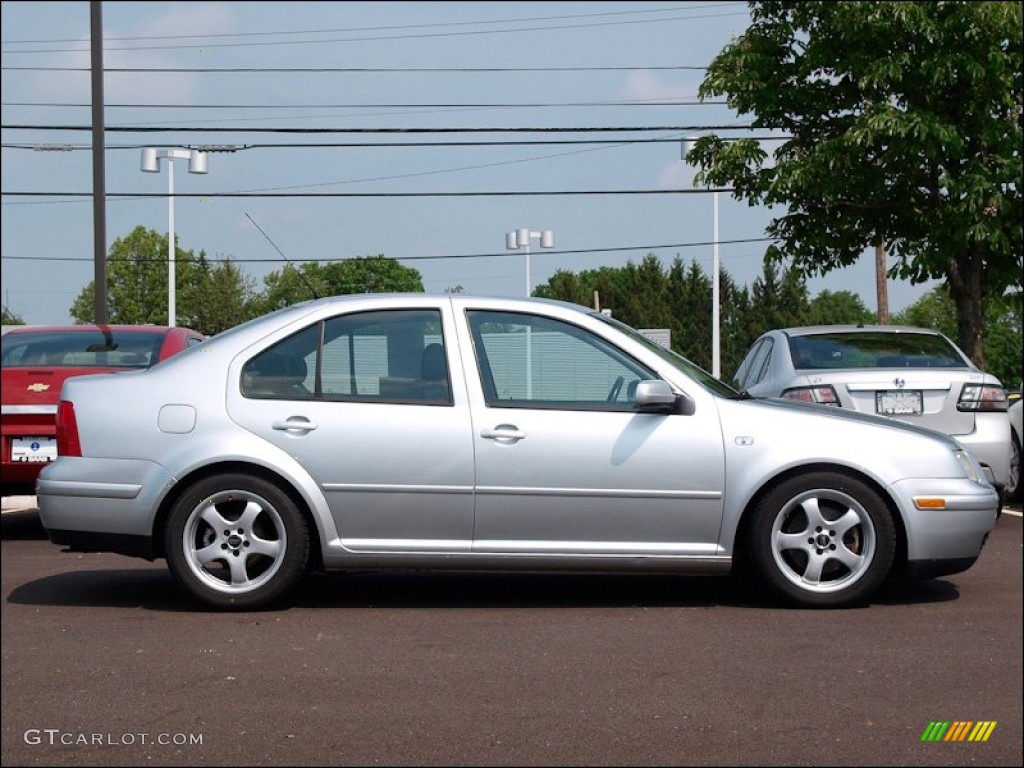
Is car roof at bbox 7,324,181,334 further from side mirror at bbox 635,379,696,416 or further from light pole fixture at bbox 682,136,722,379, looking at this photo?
light pole fixture at bbox 682,136,722,379

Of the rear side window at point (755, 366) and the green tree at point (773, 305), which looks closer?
the rear side window at point (755, 366)

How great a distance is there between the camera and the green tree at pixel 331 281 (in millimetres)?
6941

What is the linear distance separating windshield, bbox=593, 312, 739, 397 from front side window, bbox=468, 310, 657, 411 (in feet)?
0.61

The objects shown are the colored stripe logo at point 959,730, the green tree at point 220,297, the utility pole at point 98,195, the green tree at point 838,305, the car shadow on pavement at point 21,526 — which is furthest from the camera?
the green tree at point 838,305

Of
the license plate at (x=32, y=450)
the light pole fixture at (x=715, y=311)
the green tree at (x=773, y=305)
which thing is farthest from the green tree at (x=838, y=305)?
the license plate at (x=32, y=450)

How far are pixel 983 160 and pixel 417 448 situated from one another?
41.1 ft

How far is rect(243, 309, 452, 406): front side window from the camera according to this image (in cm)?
613

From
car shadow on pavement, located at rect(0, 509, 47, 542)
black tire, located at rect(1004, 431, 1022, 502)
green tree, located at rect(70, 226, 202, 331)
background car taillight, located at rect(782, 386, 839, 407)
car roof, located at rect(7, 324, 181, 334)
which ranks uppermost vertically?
green tree, located at rect(70, 226, 202, 331)

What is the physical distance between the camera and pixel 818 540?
608 cm

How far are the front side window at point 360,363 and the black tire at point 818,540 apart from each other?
160 centimetres

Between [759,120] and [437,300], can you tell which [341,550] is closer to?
[437,300]

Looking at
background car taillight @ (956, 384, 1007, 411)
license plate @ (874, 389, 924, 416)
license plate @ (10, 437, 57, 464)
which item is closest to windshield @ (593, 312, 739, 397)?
license plate @ (874, 389, 924, 416)

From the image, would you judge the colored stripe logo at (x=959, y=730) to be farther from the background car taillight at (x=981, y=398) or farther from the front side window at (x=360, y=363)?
the background car taillight at (x=981, y=398)

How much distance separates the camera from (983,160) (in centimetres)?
1634
